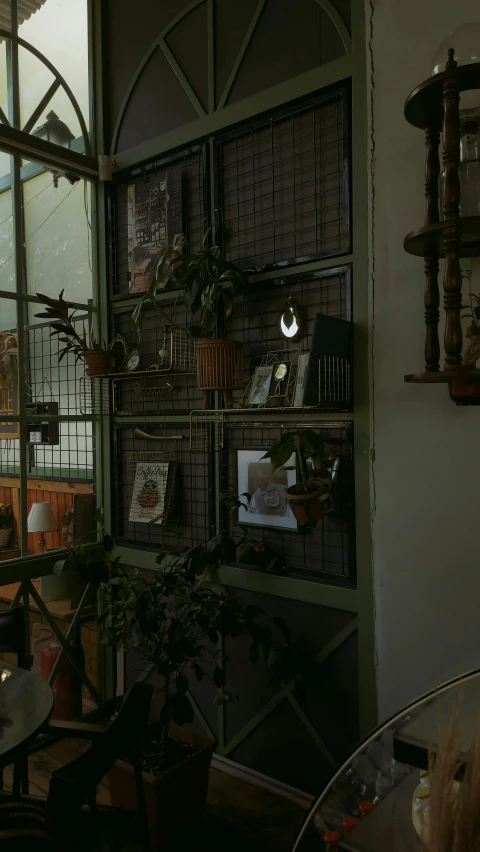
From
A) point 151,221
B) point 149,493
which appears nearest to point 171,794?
point 149,493

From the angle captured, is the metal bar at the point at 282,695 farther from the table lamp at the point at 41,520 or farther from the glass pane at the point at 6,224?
the glass pane at the point at 6,224

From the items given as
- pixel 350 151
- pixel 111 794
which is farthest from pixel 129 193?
pixel 111 794

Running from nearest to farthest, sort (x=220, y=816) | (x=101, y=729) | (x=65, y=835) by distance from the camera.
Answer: (x=65, y=835), (x=101, y=729), (x=220, y=816)

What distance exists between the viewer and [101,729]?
6.41ft

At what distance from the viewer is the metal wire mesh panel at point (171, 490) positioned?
303 cm

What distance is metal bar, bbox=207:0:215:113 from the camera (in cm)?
283

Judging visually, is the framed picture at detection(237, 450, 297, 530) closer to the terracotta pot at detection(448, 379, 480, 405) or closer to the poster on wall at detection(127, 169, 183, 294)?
the terracotta pot at detection(448, 379, 480, 405)

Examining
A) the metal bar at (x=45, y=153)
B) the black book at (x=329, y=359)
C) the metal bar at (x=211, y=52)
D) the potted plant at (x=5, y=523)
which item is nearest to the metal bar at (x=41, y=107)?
the metal bar at (x=45, y=153)

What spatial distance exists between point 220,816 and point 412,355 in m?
2.10

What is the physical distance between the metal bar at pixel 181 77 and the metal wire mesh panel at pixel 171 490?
1570 millimetres

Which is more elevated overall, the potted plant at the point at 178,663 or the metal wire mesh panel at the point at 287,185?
the metal wire mesh panel at the point at 287,185

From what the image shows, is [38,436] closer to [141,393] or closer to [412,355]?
[141,393]

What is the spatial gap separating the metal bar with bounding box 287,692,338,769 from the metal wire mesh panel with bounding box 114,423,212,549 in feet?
2.83

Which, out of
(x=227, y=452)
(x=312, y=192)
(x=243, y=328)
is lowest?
(x=227, y=452)
